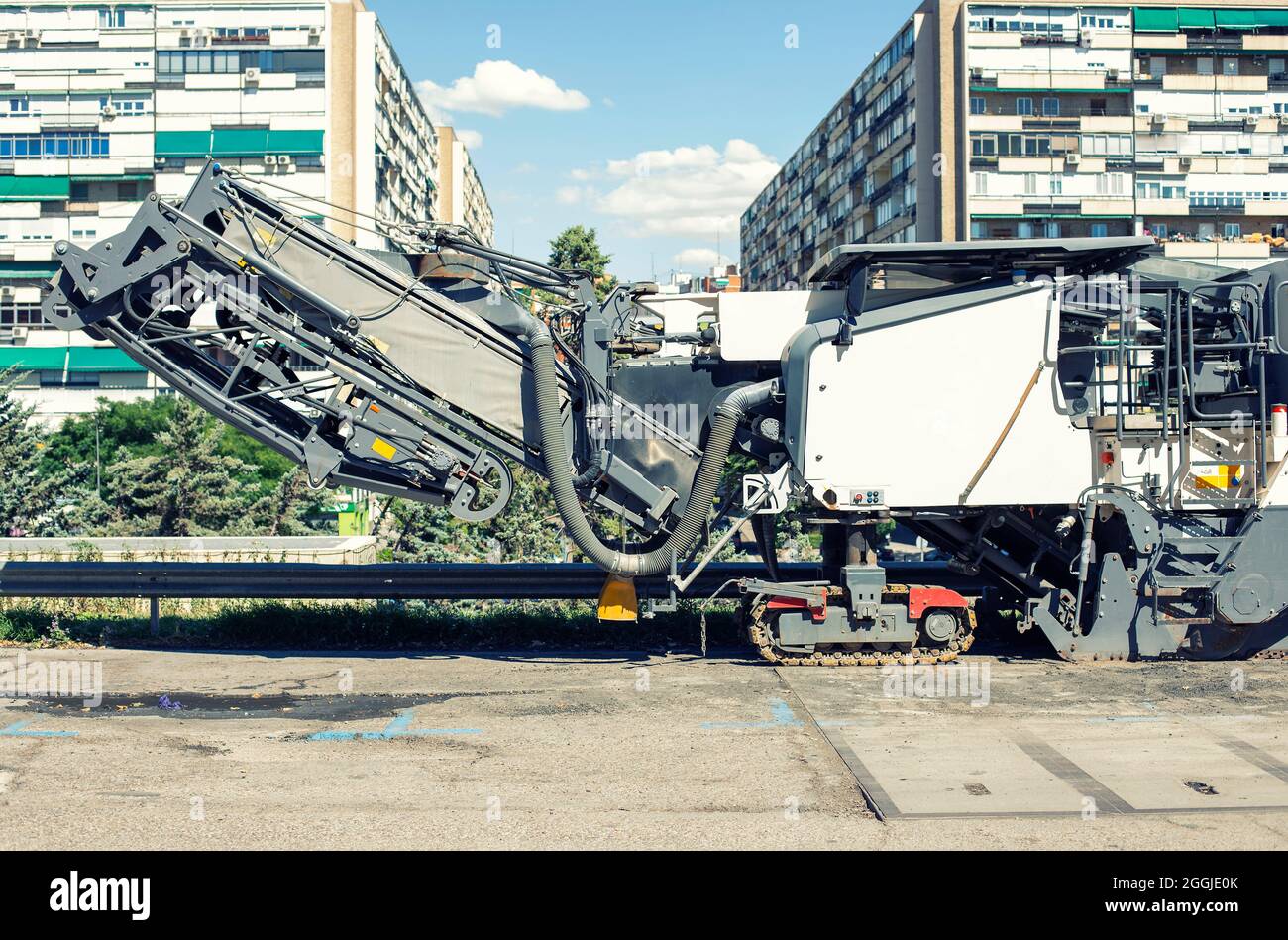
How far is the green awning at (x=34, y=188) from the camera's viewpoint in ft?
208

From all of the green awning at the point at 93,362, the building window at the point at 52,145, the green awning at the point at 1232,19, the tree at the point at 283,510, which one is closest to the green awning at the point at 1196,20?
the green awning at the point at 1232,19

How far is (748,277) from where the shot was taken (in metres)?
108

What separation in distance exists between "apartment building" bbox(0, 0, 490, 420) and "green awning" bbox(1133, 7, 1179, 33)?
136 feet

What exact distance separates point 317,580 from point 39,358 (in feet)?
188

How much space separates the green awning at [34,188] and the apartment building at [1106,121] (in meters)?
46.8

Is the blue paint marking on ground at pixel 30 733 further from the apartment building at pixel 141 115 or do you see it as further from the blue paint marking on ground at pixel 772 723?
the apartment building at pixel 141 115

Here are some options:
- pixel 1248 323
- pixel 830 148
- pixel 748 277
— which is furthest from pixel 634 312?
pixel 748 277

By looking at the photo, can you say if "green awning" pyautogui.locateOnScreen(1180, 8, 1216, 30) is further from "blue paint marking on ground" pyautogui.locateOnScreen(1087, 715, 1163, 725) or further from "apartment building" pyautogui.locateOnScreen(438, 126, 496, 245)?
"blue paint marking on ground" pyautogui.locateOnScreen(1087, 715, 1163, 725)

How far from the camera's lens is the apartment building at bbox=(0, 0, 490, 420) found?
61.5 metres

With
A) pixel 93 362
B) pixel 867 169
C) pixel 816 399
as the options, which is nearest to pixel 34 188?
pixel 93 362

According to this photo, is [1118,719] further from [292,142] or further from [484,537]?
[292,142]
